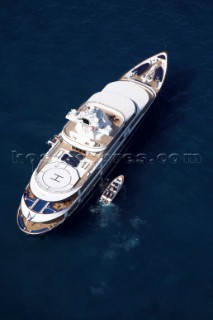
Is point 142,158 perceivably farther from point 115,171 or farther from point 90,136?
point 90,136

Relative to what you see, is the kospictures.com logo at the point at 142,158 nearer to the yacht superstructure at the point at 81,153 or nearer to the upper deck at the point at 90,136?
the yacht superstructure at the point at 81,153

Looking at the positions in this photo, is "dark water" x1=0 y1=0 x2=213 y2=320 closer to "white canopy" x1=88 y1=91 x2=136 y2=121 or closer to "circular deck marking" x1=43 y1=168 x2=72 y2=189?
"circular deck marking" x1=43 y1=168 x2=72 y2=189

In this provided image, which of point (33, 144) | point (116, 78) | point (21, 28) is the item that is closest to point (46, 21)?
point (21, 28)

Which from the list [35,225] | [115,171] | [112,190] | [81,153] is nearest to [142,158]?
[115,171]

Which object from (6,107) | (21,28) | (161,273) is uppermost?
(21,28)

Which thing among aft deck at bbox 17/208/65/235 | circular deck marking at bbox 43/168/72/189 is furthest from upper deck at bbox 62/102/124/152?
aft deck at bbox 17/208/65/235

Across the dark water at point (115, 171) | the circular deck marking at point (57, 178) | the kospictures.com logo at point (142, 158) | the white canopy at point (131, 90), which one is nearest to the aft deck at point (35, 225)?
the dark water at point (115, 171)

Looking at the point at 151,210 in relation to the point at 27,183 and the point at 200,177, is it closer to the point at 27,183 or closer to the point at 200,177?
the point at 200,177
